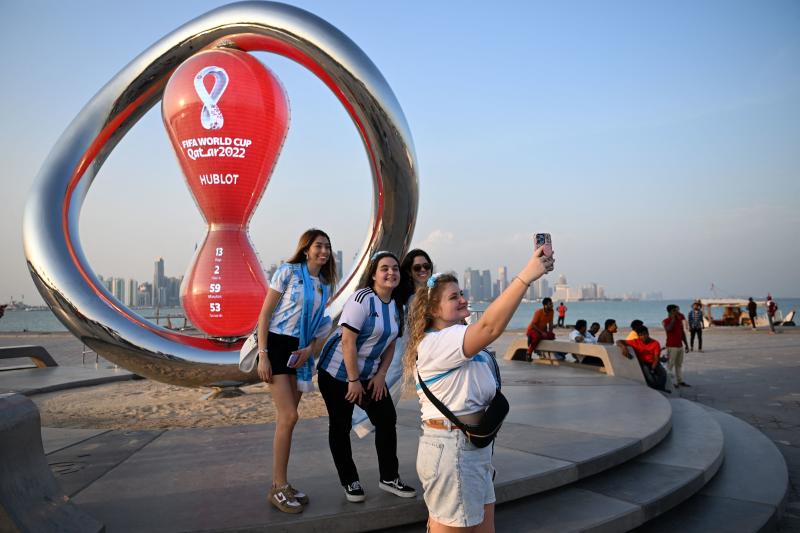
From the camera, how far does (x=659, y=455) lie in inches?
159

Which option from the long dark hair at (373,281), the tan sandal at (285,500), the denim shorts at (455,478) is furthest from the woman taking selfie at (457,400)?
the tan sandal at (285,500)

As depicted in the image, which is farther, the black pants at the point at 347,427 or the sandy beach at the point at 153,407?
the sandy beach at the point at 153,407

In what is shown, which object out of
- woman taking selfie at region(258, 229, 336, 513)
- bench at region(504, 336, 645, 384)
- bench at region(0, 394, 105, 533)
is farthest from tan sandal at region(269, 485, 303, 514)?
bench at region(504, 336, 645, 384)

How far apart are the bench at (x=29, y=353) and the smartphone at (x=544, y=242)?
8532mm

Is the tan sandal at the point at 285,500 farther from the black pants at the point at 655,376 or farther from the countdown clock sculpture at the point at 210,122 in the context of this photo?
the black pants at the point at 655,376

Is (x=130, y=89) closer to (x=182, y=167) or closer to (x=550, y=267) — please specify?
(x=182, y=167)

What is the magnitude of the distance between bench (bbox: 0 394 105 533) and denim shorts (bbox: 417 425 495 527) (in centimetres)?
144

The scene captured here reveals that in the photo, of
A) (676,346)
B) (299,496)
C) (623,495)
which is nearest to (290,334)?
(299,496)

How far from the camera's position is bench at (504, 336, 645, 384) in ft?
24.8

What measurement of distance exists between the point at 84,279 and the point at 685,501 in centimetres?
546

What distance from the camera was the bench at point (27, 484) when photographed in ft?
6.71

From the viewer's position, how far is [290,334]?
284cm

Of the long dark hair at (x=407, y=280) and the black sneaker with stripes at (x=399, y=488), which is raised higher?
the long dark hair at (x=407, y=280)

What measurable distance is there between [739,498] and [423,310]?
2818 mm
